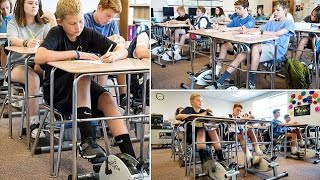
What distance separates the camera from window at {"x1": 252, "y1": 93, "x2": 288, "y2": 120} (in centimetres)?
203

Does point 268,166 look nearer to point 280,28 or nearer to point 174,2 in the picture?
point 280,28

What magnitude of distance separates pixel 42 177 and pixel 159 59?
1.14m

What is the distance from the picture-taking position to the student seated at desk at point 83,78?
8.04 feet

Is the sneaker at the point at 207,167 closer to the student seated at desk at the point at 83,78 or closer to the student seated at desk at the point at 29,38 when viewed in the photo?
the student seated at desk at the point at 83,78

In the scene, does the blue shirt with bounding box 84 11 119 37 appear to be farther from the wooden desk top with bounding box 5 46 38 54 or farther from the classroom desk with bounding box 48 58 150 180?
the classroom desk with bounding box 48 58 150 180

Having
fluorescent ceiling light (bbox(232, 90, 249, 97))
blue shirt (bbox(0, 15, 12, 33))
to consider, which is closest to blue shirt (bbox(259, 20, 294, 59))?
fluorescent ceiling light (bbox(232, 90, 249, 97))

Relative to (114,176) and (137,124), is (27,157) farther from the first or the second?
(114,176)

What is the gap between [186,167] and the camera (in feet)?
6.84

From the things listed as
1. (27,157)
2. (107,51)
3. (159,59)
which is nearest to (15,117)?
(27,157)

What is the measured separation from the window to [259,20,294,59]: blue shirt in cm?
19

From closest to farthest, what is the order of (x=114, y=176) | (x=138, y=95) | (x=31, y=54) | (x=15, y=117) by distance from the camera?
(x=114, y=176) → (x=31, y=54) → (x=138, y=95) → (x=15, y=117)

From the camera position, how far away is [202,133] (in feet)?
7.00

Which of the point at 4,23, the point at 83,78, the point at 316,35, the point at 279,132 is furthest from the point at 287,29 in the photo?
the point at 4,23

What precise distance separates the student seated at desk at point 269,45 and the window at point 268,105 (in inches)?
3.2
